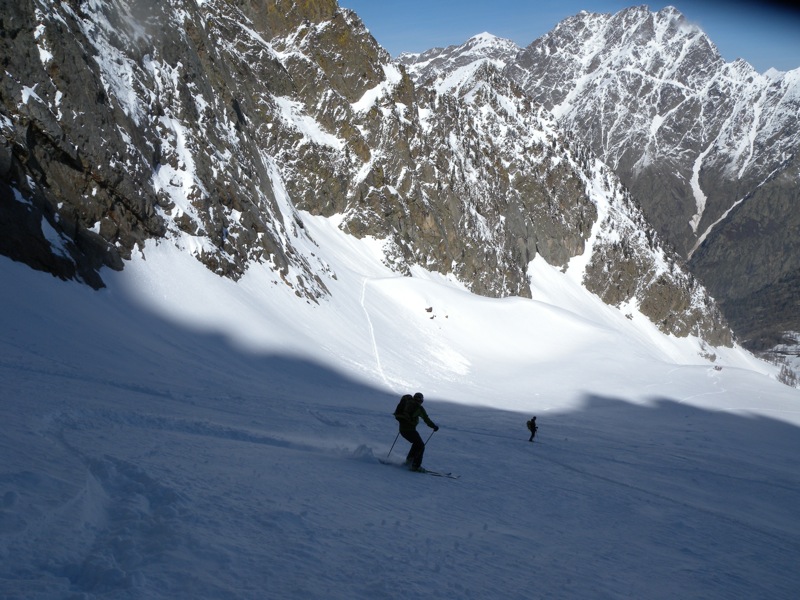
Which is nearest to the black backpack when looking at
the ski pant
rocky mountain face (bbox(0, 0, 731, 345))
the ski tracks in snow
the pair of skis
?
the ski pant

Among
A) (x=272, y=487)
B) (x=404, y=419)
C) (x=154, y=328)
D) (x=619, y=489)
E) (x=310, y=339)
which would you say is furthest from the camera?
(x=310, y=339)

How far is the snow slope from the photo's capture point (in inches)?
195

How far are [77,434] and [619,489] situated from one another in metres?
8.30

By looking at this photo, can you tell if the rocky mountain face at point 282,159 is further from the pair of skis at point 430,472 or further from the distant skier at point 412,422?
the distant skier at point 412,422

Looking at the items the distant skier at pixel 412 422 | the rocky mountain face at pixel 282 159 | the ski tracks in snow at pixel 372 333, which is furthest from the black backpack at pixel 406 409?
the ski tracks in snow at pixel 372 333

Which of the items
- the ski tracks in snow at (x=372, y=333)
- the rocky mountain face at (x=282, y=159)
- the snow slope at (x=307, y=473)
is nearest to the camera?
the snow slope at (x=307, y=473)

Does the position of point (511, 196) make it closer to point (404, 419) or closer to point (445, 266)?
point (445, 266)

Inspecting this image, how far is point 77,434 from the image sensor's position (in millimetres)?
7445

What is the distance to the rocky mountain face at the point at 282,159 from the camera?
2270 centimetres

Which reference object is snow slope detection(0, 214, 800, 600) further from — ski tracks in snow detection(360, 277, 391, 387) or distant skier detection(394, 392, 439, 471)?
ski tracks in snow detection(360, 277, 391, 387)

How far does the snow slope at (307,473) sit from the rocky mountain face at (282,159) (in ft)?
9.93

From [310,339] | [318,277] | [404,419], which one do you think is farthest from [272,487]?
[318,277]

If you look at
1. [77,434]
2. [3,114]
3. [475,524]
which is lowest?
[77,434]

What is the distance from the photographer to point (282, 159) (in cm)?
5681
